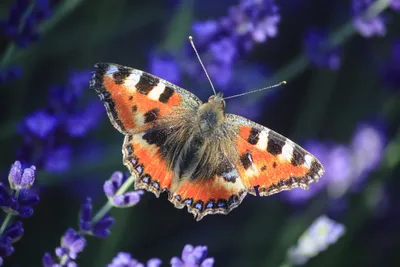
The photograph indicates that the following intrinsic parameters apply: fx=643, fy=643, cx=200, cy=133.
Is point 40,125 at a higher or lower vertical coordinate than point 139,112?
lower

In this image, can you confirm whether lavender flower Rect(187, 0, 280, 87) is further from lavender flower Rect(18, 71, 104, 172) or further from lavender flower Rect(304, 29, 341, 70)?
lavender flower Rect(18, 71, 104, 172)

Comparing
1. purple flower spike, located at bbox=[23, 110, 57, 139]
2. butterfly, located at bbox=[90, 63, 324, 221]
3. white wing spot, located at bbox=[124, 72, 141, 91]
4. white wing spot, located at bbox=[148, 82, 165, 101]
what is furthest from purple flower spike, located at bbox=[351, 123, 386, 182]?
purple flower spike, located at bbox=[23, 110, 57, 139]

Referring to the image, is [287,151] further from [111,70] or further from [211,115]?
[111,70]

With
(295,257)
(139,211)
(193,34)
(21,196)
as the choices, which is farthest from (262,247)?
(21,196)

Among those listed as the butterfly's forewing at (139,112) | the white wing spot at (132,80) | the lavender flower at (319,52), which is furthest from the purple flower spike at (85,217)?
the lavender flower at (319,52)

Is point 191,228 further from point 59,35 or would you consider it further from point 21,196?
point 21,196

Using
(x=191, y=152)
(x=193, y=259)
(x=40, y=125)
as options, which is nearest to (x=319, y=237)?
(x=191, y=152)

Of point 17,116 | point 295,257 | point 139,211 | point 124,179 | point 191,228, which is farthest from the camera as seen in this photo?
point 191,228
